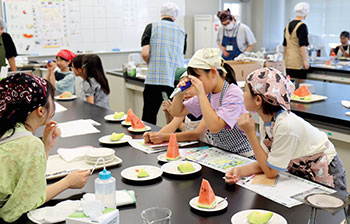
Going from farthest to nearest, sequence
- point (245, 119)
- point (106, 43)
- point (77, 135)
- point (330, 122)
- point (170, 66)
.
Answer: point (106, 43) → point (170, 66) → point (330, 122) → point (77, 135) → point (245, 119)

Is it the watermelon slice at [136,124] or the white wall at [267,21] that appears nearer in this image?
the watermelon slice at [136,124]

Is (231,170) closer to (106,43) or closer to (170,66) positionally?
(170,66)

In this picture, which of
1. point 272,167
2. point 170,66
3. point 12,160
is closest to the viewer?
point 12,160

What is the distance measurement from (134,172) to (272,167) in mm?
591

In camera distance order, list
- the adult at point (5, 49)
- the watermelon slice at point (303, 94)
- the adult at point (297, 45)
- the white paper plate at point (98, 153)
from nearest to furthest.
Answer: the white paper plate at point (98, 153) → the watermelon slice at point (303, 94) → the adult at point (5, 49) → the adult at point (297, 45)

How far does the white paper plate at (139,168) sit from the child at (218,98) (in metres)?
0.44

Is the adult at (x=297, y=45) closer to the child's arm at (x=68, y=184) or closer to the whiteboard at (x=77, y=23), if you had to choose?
the whiteboard at (x=77, y=23)

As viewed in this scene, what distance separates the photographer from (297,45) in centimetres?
539

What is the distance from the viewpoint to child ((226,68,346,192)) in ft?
5.06

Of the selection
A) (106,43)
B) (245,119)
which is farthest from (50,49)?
(245,119)

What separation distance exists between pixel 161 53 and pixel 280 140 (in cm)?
256

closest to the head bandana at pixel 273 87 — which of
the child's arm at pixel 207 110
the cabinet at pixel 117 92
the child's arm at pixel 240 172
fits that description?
the child's arm at pixel 240 172

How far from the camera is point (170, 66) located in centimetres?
397

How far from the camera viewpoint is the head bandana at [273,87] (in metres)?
1.56
